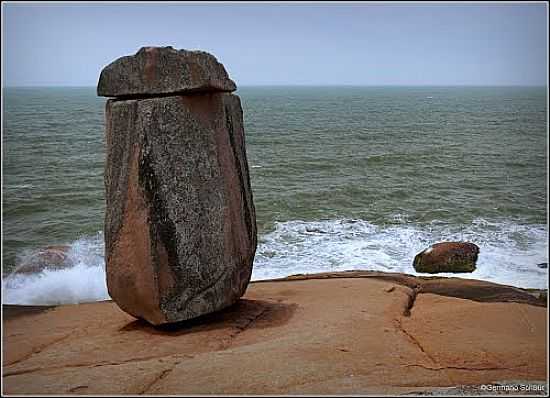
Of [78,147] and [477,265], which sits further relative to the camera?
[78,147]

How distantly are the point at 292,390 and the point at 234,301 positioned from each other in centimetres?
258

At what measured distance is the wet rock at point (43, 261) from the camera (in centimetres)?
1145

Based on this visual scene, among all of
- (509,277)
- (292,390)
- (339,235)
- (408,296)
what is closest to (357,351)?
(292,390)

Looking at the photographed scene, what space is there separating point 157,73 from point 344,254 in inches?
324

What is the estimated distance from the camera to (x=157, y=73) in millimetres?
5340

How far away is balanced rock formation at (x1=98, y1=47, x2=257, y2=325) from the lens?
17.6ft

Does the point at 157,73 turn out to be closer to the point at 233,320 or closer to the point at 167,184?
the point at 167,184

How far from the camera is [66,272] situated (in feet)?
37.0

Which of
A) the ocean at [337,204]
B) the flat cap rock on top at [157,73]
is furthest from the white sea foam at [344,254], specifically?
the flat cap rock on top at [157,73]

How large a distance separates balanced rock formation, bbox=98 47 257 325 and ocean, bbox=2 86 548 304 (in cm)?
519

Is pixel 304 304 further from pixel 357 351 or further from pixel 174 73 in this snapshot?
pixel 174 73

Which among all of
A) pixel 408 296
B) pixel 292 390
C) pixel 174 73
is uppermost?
pixel 174 73

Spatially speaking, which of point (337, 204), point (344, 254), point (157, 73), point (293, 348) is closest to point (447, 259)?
point (344, 254)

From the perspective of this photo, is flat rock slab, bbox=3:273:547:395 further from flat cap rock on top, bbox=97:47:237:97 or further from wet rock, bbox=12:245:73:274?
wet rock, bbox=12:245:73:274
